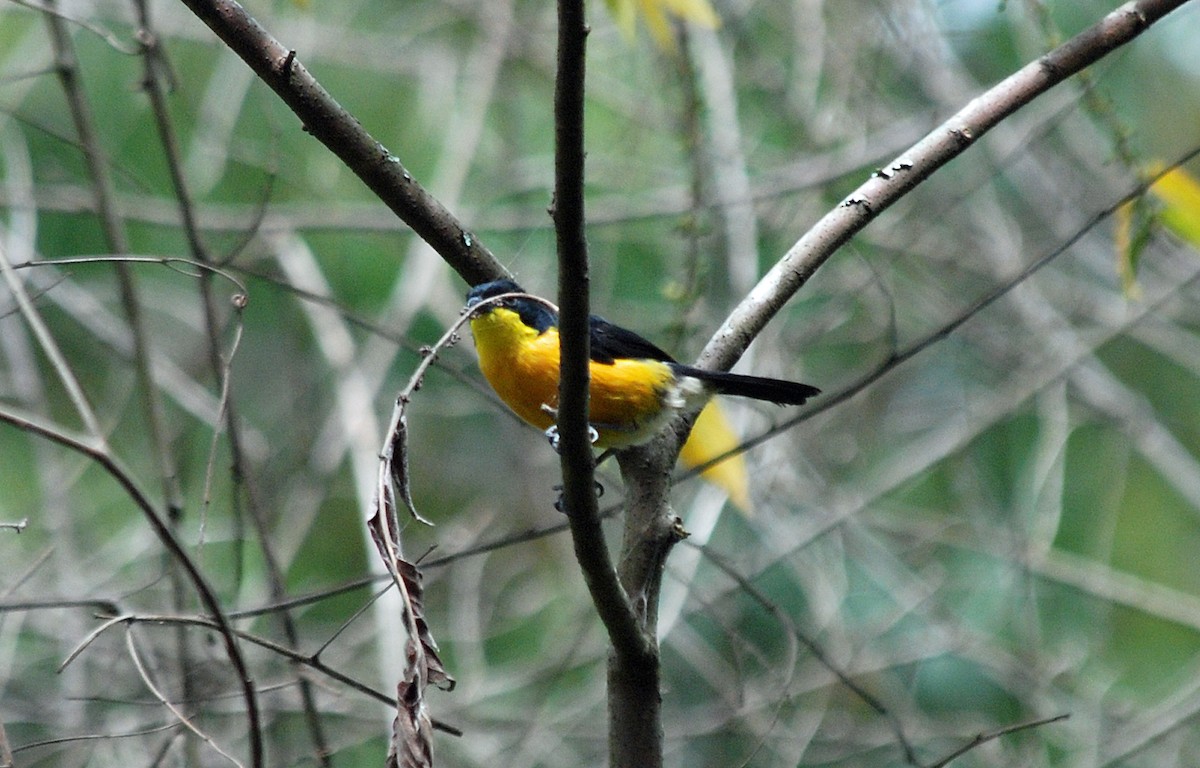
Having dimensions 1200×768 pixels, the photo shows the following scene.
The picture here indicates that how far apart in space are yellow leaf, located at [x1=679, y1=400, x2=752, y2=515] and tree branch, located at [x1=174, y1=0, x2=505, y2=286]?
830 mm

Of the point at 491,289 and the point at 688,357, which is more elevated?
the point at 688,357

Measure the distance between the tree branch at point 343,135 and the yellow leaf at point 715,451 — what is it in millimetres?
830

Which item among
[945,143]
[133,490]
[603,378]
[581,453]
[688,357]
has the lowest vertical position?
[133,490]

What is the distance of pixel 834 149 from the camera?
17.1ft

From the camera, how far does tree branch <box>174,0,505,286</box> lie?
2154 mm

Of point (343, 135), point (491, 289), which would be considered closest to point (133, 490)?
point (343, 135)

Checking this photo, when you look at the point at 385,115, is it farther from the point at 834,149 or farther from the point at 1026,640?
the point at 1026,640

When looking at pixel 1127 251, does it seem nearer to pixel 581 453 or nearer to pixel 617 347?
pixel 617 347

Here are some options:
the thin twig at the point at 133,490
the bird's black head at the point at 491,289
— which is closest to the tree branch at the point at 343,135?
the bird's black head at the point at 491,289

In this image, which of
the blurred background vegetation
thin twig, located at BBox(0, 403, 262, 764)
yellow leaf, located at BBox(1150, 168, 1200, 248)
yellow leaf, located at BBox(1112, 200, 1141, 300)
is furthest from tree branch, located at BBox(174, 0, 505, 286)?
the blurred background vegetation

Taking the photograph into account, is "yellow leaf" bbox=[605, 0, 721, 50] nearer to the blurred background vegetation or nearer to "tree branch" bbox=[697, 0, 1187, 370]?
"tree branch" bbox=[697, 0, 1187, 370]

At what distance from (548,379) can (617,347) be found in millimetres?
354

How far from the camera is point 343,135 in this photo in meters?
2.34

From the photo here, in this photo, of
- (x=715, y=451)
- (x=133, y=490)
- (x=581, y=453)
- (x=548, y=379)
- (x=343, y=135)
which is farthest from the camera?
(x=548, y=379)
